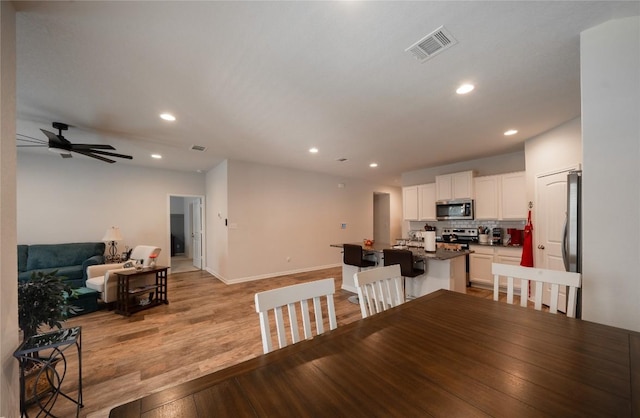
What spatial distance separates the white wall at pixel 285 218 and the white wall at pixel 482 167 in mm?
2067

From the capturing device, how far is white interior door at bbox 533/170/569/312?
10.4 ft

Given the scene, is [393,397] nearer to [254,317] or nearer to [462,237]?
[254,317]

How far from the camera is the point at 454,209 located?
508 centimetres

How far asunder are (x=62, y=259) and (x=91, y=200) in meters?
1.33

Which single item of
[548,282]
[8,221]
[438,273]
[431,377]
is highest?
[8,221]

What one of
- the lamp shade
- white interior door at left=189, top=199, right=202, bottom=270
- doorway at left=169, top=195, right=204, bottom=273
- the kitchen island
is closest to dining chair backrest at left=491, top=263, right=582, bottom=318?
the kitchen island

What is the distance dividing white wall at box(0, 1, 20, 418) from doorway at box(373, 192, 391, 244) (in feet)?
26.3

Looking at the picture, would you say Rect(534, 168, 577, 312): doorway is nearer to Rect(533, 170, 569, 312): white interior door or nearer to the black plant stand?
Rect(533, 170, 569, 312): white interior door

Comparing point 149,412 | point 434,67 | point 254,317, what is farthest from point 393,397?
point 254,317

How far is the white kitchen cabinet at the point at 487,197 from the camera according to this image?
4.57 meters

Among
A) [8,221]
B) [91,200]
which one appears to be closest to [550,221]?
[8,221]

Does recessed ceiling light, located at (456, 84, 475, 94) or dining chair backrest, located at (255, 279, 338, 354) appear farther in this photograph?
recessed ceiling light, located at (456, 84, 475, 94)

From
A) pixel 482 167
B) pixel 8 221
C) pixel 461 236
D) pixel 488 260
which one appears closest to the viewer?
pixel 8 221

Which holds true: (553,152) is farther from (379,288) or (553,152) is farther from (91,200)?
(91,200)
